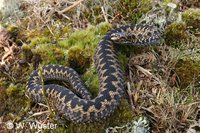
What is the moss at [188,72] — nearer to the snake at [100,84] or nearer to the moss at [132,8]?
the snake at [100,84]

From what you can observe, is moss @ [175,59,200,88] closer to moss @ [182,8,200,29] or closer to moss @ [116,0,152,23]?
moss @ [182,8,200,29]

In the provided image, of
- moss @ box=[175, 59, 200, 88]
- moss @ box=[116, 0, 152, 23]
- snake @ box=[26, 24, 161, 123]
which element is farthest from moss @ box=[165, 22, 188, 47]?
moss @ box=[116, 0, 152, 23]

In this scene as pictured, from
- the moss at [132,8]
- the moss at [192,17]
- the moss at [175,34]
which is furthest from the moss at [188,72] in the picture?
the moss at [132,8]

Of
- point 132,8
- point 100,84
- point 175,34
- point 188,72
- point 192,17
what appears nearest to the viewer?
point 188,72

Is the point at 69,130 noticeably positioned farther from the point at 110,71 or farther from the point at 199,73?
the point at 199,73

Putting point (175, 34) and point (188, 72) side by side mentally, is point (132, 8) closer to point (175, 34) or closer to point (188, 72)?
point (175, 34)

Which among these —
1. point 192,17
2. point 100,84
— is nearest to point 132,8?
point 192,17
